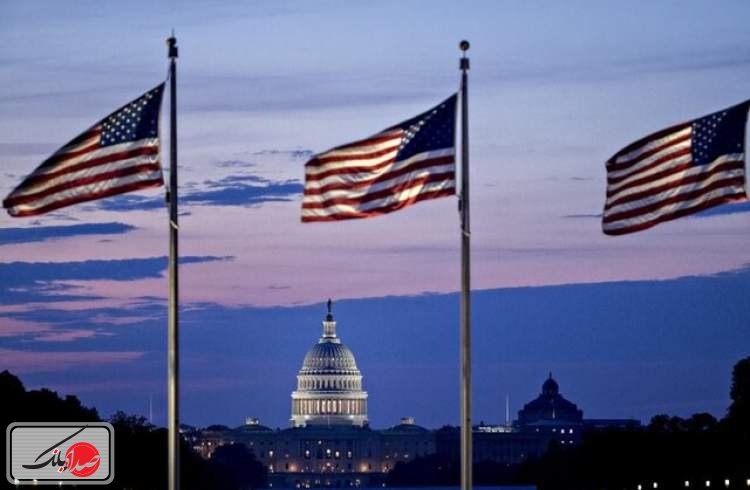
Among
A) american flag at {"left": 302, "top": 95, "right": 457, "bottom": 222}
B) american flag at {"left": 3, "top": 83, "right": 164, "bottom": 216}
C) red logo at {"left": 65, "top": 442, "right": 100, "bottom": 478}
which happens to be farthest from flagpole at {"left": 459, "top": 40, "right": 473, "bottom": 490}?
red logo at {"left": 65, "top": 442, "right": 100, "bottom": 478}

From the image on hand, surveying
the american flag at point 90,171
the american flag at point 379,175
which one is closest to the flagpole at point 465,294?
the american flag at point 379,175

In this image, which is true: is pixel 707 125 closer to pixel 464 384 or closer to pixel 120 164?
pixel 464 384

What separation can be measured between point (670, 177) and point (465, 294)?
434 cm

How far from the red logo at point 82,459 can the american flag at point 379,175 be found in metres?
6.93

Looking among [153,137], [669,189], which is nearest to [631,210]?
[669,189]

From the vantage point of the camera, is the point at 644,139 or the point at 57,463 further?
the point at 644,139

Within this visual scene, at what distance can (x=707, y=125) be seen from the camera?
49.0 m

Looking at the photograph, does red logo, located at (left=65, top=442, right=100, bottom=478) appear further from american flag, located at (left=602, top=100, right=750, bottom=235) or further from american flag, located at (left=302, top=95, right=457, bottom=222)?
american flag, located at (left=602, top=100, right=750, bottom=235)

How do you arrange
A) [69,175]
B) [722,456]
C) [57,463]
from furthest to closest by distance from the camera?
[722,456]
[69,175]
[57,463]

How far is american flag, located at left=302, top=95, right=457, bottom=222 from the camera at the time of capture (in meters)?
47.2

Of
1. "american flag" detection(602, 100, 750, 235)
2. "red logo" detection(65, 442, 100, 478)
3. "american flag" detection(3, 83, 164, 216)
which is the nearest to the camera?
"red logo" detection(65, 442, 100, 478)

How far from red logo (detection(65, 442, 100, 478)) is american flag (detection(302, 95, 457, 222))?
6.93 m

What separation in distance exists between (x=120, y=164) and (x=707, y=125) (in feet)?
35.7

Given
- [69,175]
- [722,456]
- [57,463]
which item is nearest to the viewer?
[57,463]
